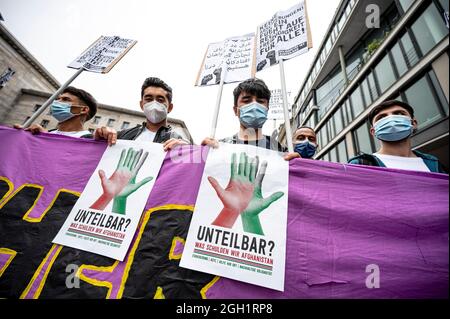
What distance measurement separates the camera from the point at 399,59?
7.73m

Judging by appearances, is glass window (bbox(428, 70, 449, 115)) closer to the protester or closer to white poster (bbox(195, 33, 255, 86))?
white poster (bbox(195, 33, 255, 86))

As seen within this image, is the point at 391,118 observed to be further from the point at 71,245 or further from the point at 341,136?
the point at 341,136

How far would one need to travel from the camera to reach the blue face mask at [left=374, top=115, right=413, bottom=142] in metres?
1.73

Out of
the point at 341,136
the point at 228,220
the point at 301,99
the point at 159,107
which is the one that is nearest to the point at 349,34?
the point at 341,136

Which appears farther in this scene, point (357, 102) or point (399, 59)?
point (357, 102)

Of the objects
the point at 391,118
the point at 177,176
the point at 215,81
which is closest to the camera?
the point at 177,176

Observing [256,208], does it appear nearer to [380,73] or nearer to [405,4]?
[380,73]

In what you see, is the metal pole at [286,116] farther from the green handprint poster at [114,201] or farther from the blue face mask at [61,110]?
the blue face mask at [61,110]

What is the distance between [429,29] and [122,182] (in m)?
10.2

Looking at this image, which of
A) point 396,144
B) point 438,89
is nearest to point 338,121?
point 438,89

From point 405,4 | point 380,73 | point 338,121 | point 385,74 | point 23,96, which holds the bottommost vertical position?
point 385,74

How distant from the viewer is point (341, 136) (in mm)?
11695

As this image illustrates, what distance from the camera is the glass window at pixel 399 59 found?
7449 millimetres
